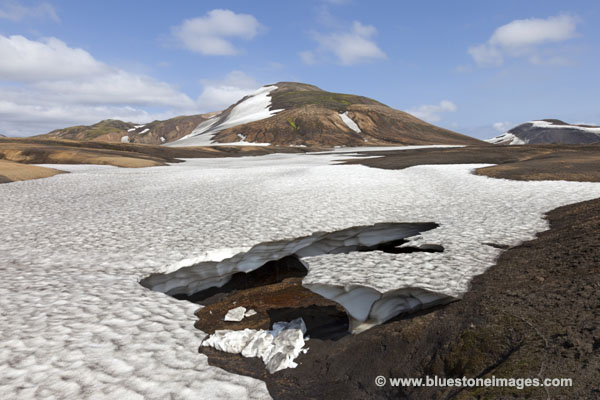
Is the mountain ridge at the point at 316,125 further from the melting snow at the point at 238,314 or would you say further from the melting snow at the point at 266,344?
A: the melting snow at the point at 266,344

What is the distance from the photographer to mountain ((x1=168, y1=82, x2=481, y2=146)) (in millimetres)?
92188

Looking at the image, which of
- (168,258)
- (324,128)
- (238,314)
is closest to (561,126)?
(324,128)

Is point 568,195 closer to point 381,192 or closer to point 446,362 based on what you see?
point 381,192

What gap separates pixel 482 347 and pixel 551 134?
138904 millimetres

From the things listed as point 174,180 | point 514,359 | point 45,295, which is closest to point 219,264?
point 45,295

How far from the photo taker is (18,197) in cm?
1550

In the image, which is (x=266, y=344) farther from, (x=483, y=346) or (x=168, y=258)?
(x=168, y=258)

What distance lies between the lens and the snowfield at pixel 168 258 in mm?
4309

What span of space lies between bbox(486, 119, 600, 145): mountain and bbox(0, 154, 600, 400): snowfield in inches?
4737

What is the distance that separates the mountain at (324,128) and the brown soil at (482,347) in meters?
83.7

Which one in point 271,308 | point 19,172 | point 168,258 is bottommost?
point 271,308

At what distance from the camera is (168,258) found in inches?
325

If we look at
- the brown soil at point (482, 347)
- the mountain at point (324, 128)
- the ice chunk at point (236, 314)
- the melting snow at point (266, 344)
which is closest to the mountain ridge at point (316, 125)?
the mountain at point (324, 128)

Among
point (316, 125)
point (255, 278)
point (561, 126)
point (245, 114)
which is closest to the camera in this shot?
point (255, 278)
